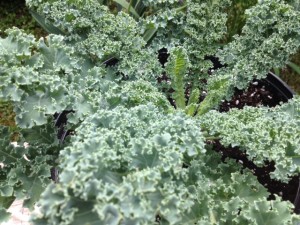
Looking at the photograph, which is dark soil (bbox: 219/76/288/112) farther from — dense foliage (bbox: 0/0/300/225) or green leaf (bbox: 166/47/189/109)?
green leaf (bbox: 166/47/189/109)

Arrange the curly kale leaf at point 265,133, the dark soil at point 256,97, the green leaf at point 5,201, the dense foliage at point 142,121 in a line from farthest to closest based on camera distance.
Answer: the dark soil at point 256,97 → the green leaf at point 5,201 → the curly kale leaf at point 265,133 → the dense foliage at point 142,121

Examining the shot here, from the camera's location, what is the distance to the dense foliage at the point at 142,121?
1177 mm

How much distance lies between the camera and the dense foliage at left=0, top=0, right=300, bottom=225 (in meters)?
1.18

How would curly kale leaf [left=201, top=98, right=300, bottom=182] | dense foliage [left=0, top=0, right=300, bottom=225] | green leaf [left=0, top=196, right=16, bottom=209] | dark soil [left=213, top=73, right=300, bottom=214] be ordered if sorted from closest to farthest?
dense foliage [left=0, top=0, right=300, bottom=225], curly kale leaf [left=201, top=98, right=300, bottom=182], green leaf [left=0, top=196, right=16, bottom=209], dark soil [left=213, top=73, right=300, bottom=214]

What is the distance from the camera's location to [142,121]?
1.47 metres

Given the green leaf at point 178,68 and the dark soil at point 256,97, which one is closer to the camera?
the green leaf at point 178,68

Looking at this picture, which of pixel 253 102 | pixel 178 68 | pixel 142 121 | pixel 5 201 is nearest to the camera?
pixel 142 121

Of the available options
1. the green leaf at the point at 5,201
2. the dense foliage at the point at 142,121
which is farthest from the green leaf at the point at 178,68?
the green leaf at the point at 5,201

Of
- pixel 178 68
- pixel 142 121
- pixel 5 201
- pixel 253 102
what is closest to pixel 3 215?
pixel 5 201

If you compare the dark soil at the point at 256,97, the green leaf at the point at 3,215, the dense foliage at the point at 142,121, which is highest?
the dark soil at the point at 256,97

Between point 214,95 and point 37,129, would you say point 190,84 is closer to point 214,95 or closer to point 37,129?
point 214,95

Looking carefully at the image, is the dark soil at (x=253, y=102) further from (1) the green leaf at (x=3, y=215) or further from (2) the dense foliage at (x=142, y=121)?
(1) the green leaf at (x=3, y=215)

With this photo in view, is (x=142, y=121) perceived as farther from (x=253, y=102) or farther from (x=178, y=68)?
(x=253, y=102)

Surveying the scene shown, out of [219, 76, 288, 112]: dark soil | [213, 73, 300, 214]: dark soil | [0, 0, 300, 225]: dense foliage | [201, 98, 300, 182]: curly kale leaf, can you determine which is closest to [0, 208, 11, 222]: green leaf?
[0, 0, 300, 225]: dense foliage
